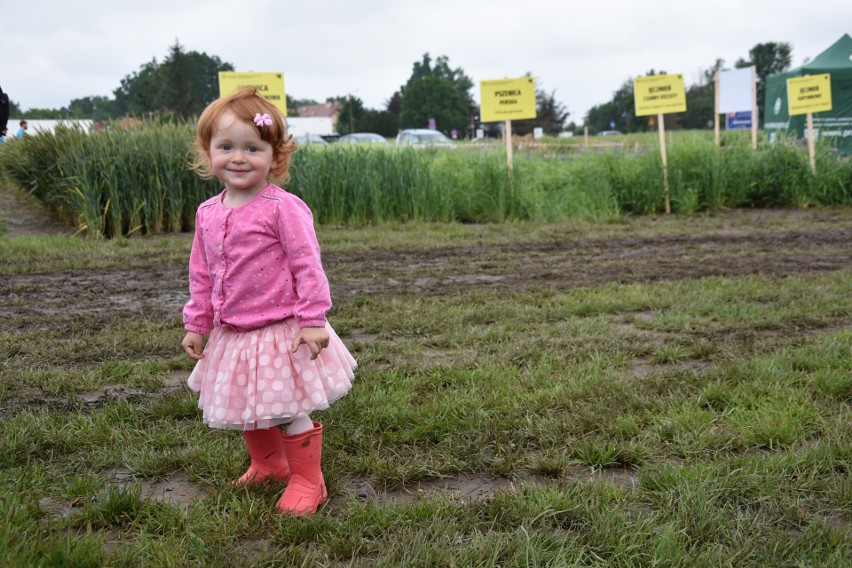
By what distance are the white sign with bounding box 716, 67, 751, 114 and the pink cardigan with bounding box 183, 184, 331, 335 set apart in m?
14.8

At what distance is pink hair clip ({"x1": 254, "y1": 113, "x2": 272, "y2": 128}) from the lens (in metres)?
2.42

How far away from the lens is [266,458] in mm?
2662

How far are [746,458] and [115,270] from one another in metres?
6.07

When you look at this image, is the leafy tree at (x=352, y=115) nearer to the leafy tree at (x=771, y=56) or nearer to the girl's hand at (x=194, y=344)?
the leafy tree at (x=771, y=56)

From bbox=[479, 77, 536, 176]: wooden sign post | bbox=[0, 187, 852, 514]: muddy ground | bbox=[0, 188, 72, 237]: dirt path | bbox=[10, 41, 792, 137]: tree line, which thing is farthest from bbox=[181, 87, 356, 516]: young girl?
bbox=[10, 41, 792, 137]: tree line

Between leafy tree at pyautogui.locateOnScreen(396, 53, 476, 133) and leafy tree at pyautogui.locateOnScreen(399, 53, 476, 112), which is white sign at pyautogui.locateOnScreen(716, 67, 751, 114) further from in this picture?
leafy tree at pyautogui.locateOnScreen(399, 53, 476, 112)

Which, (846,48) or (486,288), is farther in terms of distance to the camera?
(846,48)

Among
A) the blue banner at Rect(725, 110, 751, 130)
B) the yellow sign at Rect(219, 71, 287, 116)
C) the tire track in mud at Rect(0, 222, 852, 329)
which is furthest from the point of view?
the blue banner at Rect(725, 110, 751, 130)

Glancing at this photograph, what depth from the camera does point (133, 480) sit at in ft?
8.82

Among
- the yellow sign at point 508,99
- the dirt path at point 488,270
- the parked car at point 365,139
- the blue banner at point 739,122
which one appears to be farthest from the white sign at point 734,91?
the blue banner at point 739,122

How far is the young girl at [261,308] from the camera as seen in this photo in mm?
2406

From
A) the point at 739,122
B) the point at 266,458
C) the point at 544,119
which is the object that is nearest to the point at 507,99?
the point at 266,458

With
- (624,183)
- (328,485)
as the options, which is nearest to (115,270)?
(328,485)

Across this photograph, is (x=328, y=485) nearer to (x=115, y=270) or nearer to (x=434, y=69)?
(x=115, y=270)
